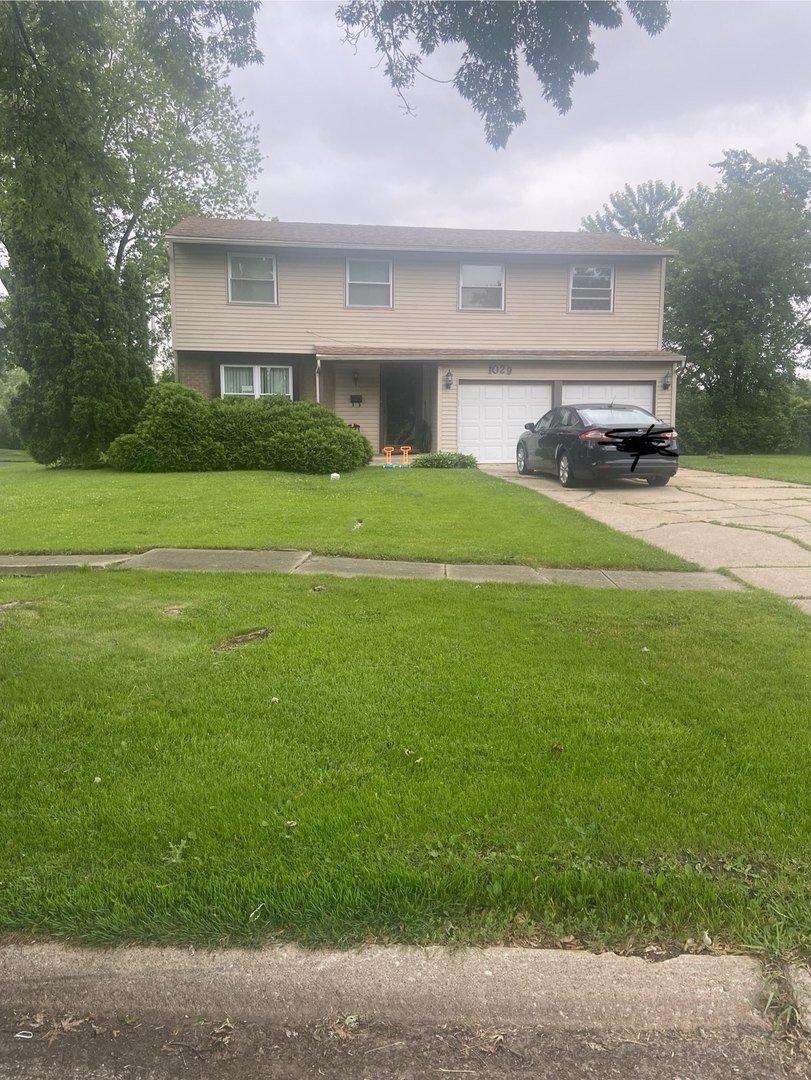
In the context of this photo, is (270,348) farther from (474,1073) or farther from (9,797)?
(474,1073)

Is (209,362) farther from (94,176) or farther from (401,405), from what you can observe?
(94,176)

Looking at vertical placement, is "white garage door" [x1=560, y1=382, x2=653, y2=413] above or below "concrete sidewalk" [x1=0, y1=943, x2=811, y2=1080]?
above

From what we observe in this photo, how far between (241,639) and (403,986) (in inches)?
118

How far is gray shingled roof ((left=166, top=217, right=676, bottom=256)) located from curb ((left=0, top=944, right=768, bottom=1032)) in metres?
18.6

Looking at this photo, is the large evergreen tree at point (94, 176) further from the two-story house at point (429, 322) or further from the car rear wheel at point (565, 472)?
the car rear wheel at point (565, 472)

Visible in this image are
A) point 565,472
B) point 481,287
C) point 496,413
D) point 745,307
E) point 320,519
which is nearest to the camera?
point 320,519

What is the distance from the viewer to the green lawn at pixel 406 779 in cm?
229

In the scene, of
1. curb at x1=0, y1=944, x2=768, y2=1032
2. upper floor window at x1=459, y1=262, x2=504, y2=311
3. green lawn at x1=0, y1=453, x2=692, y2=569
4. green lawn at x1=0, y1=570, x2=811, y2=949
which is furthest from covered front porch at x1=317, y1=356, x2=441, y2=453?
curb at x1=0, y1=944, x2=768, y2=1032

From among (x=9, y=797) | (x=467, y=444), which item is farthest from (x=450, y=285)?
(x=9, y=797)

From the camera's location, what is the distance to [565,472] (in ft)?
43.8

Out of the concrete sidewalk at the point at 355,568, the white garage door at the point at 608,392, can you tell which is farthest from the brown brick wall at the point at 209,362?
the concrete sidewalk at the point at 355,568

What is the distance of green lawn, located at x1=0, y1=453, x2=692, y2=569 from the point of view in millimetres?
7723

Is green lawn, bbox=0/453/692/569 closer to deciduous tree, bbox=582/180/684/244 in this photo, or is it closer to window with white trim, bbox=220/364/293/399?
window with white trim, bbox=220/364/293/399

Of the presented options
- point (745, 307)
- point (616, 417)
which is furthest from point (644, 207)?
point (616, 417)
